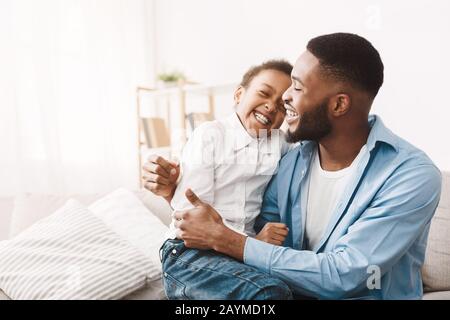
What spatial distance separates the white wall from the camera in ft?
6.02

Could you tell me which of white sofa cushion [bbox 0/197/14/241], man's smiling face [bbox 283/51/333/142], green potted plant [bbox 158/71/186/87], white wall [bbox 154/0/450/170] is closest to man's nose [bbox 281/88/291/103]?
man's smiling face [bbox 283/51/333/142]

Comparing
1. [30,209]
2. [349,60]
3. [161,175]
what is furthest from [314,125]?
[30,209]

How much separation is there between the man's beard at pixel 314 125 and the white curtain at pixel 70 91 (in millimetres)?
2174

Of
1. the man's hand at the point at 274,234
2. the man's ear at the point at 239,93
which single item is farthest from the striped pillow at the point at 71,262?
the man's ear at the point at 239,93

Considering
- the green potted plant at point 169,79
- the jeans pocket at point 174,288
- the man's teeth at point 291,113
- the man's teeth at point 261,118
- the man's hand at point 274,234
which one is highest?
the man's teeth at point 291,113

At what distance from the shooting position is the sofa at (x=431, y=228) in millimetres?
1177

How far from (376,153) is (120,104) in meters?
2.41

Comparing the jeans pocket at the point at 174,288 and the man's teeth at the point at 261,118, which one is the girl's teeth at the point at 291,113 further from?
the jeans pocket at the point at 174,288

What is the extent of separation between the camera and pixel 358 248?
2.69ft

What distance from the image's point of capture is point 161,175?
951mm

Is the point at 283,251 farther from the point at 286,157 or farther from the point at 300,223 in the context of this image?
the point at 286,157

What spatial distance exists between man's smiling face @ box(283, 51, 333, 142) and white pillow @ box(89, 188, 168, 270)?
62 centimetres

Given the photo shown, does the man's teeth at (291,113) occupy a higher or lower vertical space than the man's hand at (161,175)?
higher

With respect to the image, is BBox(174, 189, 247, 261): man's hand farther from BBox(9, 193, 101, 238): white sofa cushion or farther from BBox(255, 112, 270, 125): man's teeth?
BBox(9, 193, 101, 238): white sofa cushion
